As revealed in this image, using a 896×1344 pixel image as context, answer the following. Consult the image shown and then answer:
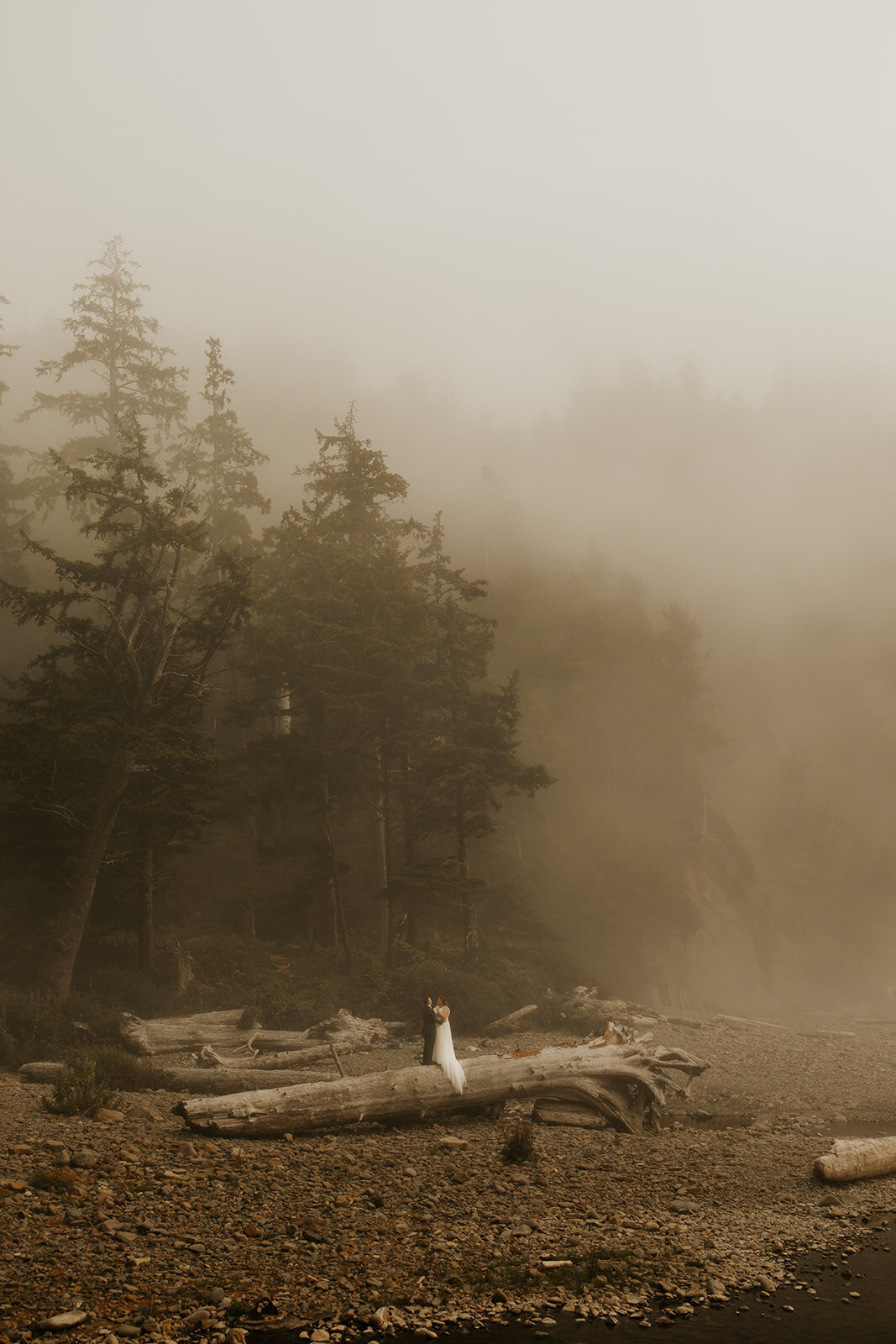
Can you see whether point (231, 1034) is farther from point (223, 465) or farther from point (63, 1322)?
point (223, 465)

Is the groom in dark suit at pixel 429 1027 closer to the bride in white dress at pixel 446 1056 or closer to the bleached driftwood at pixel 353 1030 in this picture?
the bride in white dress at pixel 446 1056

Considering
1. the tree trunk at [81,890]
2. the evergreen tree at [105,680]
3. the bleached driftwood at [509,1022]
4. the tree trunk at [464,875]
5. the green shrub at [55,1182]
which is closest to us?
the green shrub at [55,1182]

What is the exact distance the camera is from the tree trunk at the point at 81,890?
18.8m

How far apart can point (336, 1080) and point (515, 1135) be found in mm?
3122

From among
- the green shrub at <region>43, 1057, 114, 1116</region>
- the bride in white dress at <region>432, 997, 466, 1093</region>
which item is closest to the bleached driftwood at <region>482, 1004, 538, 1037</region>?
the bride in white dress at <region>432, 997, 466, 1093</region>

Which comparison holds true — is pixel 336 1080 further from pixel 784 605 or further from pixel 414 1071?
pixel 784 605

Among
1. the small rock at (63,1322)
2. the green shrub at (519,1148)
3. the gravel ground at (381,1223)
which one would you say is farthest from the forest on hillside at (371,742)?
the small rock at (63,1322)

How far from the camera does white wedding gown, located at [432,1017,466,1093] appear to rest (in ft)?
44.3

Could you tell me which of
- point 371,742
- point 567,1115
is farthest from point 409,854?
point 567,1115

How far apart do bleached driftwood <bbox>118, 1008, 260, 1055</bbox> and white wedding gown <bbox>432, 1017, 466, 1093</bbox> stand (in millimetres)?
6918

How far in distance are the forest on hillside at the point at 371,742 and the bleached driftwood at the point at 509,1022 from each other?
2976 millimetres

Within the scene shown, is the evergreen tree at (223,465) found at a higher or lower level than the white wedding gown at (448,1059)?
higher

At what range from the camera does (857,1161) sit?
11.7 meters

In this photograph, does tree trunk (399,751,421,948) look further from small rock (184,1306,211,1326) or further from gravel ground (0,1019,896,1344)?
small rock (184,1306,211,1326)
